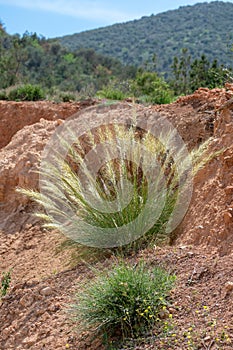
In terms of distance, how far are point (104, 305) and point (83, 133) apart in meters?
2.73

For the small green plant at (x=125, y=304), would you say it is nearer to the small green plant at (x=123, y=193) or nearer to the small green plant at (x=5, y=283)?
the small green plant at (x=123, y=193)

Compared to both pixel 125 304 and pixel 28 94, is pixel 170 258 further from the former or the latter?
pixel 28 94

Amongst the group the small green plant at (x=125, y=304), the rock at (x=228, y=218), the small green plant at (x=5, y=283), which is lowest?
the small green plant at (x=5, y=283)

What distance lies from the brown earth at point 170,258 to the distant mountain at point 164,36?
1161 inches

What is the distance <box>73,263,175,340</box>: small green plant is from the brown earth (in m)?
0.09

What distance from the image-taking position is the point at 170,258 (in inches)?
132

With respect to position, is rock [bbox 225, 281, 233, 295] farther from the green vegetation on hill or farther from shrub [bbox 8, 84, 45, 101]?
shrub [bbox 8, 84, 45, 101]

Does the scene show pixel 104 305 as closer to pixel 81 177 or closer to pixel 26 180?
pixel 81 177

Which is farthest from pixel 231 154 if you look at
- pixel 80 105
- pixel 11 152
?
pixel 80 105

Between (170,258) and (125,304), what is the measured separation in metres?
A: 0.62

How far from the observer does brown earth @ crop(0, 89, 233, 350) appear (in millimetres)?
2742

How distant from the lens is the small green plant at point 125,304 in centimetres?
279

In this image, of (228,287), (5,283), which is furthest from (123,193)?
(228,287)

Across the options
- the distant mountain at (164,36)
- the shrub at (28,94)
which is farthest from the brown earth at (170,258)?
the distant mountain at (164,36)
